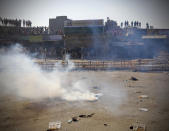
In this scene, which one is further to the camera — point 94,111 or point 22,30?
point 22,30

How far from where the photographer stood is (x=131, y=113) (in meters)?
8.09

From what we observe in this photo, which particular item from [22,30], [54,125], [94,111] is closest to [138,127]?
[94,111]

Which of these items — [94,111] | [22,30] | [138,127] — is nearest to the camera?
[138,127]

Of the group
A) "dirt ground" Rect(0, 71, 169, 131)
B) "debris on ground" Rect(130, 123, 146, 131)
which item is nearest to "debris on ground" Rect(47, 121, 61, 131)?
"dirt ground" Rect(0, 71, 169, 131)

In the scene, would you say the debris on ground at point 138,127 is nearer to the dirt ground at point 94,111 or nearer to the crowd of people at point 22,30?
the dirt ground at point 94,111

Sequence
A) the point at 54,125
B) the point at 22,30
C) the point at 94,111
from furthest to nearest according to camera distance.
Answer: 1. the point at 22,30
2. the point at 94,111
3. the point at 54,125

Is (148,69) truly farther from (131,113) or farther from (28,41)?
(28,41)

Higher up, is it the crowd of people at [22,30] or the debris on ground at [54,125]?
the crowd of people at [22,30]

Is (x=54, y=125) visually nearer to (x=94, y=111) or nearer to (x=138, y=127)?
(x=94, y=111)

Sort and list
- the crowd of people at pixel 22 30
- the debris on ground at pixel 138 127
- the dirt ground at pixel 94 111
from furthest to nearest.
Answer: the crowd of people at pixel 22 30, the dirt ground at pixel 94 111, the debris on ground at pixel 138 127

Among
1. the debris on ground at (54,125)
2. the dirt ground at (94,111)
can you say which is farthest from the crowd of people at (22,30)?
the debris on ground at (54,125)

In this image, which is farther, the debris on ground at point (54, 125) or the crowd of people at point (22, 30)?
the crowd of people at point (22, 30)

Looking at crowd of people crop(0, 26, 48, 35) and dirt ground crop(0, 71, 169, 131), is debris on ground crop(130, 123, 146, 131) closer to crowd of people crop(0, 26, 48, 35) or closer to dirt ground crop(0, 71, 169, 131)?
dirt ground crop(0, 71, 169, 131)

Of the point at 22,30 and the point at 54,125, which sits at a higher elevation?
the point at 22,30
